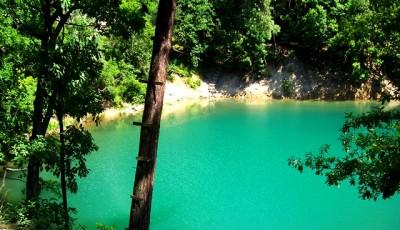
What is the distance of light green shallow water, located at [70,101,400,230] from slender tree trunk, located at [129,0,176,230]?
7775 mm

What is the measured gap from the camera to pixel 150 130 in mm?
5262

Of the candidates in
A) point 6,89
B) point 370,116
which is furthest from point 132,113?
point 370,116

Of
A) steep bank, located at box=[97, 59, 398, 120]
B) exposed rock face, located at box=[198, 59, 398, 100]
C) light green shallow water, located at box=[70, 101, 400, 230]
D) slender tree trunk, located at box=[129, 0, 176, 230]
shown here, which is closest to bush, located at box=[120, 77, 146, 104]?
light green shallow water, located at box=[70, 101, 400, 230]

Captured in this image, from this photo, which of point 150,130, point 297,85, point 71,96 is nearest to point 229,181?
point 71,96

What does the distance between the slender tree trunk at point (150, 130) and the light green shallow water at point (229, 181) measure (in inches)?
306

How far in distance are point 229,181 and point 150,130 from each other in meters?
12.1

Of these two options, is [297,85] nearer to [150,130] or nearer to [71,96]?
[71,96]

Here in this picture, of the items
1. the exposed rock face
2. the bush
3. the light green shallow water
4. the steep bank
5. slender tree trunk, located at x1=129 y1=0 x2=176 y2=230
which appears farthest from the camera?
the exposed rock face

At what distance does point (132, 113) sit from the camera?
26.9 m

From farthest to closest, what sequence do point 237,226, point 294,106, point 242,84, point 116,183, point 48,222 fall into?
point 242,84, point 294,106, point 116,183, point 237,226, point 48,222

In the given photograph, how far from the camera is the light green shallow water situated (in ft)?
44.2

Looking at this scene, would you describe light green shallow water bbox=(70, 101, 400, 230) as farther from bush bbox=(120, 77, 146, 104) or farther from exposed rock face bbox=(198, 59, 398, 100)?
exposed rock face bbox=(198, 59, 398, 100)

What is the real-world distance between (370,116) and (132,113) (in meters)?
21.0

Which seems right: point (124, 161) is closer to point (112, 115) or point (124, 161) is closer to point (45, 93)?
point (112, 115)
